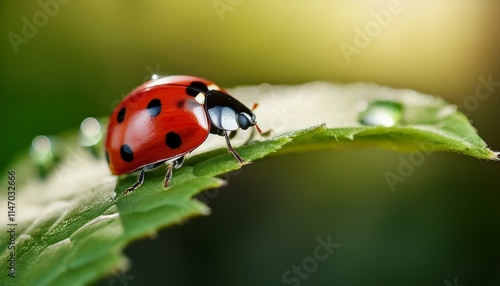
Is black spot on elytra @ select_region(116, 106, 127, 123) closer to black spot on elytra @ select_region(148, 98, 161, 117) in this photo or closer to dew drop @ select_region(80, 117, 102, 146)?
black spot on elytra @ select_region(148, 98, 161, 117)

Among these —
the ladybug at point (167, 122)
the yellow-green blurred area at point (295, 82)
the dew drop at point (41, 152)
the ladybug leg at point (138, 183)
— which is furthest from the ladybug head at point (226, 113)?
the dew drop at point (41, 152)

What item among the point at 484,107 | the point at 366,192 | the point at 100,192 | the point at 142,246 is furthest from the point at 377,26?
the point at 100,192

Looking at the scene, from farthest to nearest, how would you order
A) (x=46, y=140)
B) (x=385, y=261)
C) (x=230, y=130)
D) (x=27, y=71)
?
(x=27, y=71) < (x=385, y=261) < (x=46, y=140) < (x=230, y=130)

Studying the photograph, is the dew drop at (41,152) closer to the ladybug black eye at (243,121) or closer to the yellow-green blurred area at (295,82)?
the yellow-green blurred area at (295,82)

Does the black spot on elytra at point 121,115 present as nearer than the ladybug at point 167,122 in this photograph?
No

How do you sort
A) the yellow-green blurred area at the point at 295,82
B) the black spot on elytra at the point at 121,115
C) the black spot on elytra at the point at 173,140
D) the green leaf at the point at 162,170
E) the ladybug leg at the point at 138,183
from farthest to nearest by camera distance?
1. the yellow-green blurred area at the point at 295,82
2. the black spot on elytra at the point at 121,115
3. the black spot on elytra at the point at 173,140
4. the ladybug leg at the point at 138,183
5. the green leaf at the point at 162,170

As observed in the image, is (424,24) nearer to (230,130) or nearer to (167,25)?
(167,25)

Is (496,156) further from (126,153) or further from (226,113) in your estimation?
(126,153)

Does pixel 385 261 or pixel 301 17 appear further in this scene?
pixel 301 17
